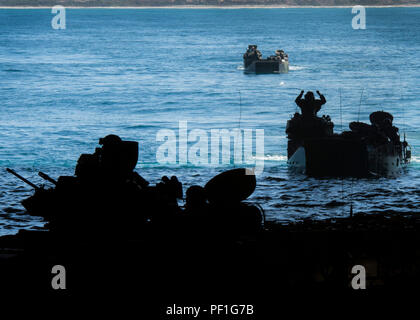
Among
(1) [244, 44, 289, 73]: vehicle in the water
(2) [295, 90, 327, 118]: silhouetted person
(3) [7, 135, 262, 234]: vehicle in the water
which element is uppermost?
(1) [244, 44, 289, 73]: vehicle in the water

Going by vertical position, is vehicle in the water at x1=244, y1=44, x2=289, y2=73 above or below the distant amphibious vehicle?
above

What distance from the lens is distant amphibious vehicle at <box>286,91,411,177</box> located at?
32625mm

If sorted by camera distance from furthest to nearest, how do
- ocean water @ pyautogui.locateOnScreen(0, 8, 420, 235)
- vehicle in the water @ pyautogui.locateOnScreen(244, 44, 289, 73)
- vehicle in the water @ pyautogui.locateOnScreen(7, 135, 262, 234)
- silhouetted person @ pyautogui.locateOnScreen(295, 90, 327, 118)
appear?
vehicle in the water @ pyautogui.locateOnScreen(244, 44, 289, 73)
silhouetted person @ pyautogui.locateOnScreen(295, 90, 327, 118)
ocean water @ pyautogui.locateOnScreen(0, 8, 420, 235)
vehicle in the water @ pyautogui.locateOnScreen(7, 135, 262, 234)

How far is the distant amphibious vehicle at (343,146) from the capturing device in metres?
32.6

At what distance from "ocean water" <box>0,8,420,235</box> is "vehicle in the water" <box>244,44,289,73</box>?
1.63 meters

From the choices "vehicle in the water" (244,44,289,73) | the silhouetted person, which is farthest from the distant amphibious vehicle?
"vehicle in the water" (244,44,289,73)

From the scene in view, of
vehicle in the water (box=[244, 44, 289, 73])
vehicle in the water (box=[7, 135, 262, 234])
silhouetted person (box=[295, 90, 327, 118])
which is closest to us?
vehicle in the water (box=[7, 135, 262, 234])

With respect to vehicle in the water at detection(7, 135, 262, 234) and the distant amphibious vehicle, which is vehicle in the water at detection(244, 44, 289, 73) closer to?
the distant amphibious vehicle

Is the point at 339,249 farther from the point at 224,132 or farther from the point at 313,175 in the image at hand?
the point at 224,132

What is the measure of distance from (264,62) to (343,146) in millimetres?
61459

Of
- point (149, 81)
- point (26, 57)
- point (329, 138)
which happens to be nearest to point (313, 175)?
point (329, 138)

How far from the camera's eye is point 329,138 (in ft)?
107

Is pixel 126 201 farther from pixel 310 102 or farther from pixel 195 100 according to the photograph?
pixel 195 100
